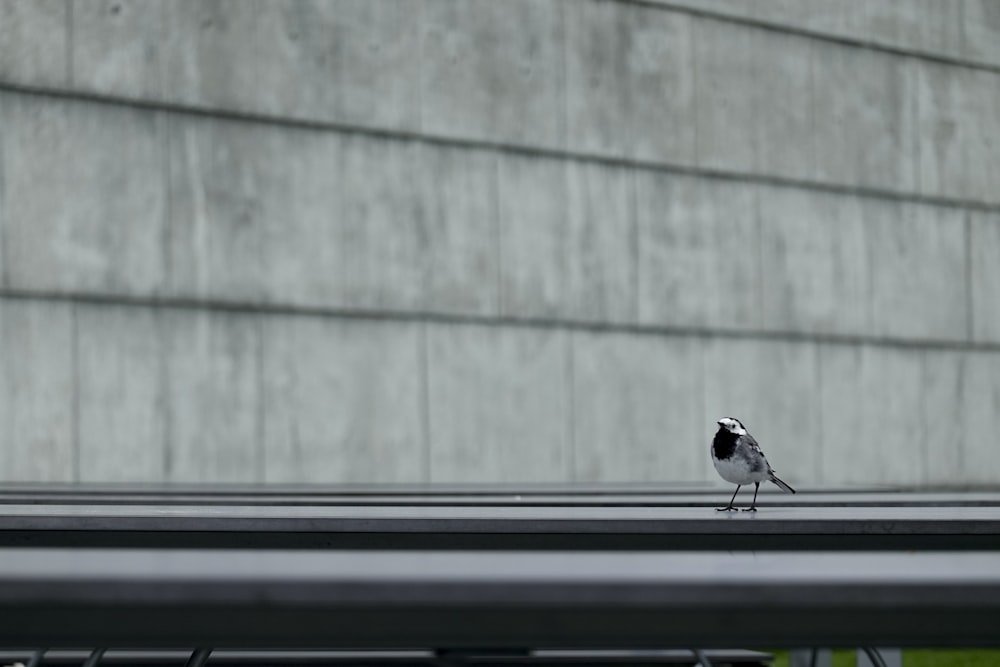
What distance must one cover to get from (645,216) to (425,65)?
248 cm

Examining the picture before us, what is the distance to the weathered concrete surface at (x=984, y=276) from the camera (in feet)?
47.6

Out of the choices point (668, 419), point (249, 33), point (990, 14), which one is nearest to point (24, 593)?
point (249, 33)

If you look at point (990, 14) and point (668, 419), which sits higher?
point (990, 14)

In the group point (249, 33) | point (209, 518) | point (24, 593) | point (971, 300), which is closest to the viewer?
point (24, 593)

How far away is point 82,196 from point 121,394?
142 cm

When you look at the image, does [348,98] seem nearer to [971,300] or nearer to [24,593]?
[971,300]

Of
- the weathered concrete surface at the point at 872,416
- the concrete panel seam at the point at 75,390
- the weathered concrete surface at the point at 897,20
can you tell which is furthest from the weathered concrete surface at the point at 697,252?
the concrete panel seam at the point at 75,390

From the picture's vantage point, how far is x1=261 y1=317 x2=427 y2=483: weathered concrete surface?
10422 millimetres

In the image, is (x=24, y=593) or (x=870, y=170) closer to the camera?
(x=24, y=593)

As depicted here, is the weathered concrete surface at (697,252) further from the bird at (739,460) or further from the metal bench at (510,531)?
the metal bench at (510,531)

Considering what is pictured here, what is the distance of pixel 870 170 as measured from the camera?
550 inches

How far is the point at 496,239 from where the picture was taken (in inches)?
460

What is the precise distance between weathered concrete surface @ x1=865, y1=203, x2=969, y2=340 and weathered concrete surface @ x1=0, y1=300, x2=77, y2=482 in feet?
26.2

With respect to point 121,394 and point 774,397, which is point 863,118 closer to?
point 774,397
